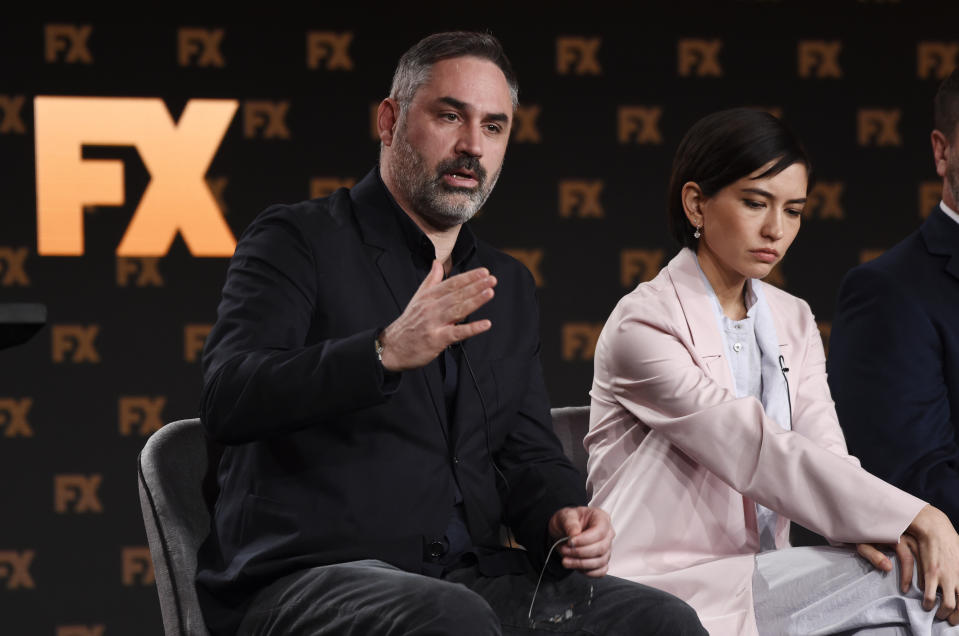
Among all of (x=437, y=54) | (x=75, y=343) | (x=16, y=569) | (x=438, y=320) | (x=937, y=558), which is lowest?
(x=16, y=569)

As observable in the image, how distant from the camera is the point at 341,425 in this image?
76.2 inches

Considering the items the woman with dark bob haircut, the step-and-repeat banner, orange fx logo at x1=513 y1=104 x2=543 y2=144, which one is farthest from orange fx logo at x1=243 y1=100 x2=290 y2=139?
the woman with dark bob haircut

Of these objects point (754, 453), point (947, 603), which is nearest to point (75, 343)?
point (754, 453)

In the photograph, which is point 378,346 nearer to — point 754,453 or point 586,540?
point 586,540

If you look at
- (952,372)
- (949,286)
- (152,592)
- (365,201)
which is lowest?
(152,592)

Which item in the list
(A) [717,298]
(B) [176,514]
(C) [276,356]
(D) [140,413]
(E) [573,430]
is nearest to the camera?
(C) [276,356]

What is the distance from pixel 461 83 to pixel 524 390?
1.97 ft

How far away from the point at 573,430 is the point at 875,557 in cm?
79

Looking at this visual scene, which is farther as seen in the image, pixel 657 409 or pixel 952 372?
pixel 952 372

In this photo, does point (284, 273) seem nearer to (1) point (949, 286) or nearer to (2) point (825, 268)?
(1) point (949, 286)

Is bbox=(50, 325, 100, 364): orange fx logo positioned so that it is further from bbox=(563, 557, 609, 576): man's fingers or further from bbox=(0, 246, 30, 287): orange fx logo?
bbox=(563, 557, 609, 576): man's fingers

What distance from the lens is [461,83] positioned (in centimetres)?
222

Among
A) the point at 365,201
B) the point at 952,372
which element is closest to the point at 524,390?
the point at 365,201

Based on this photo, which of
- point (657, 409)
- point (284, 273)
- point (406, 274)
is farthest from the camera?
point (657, 409)
